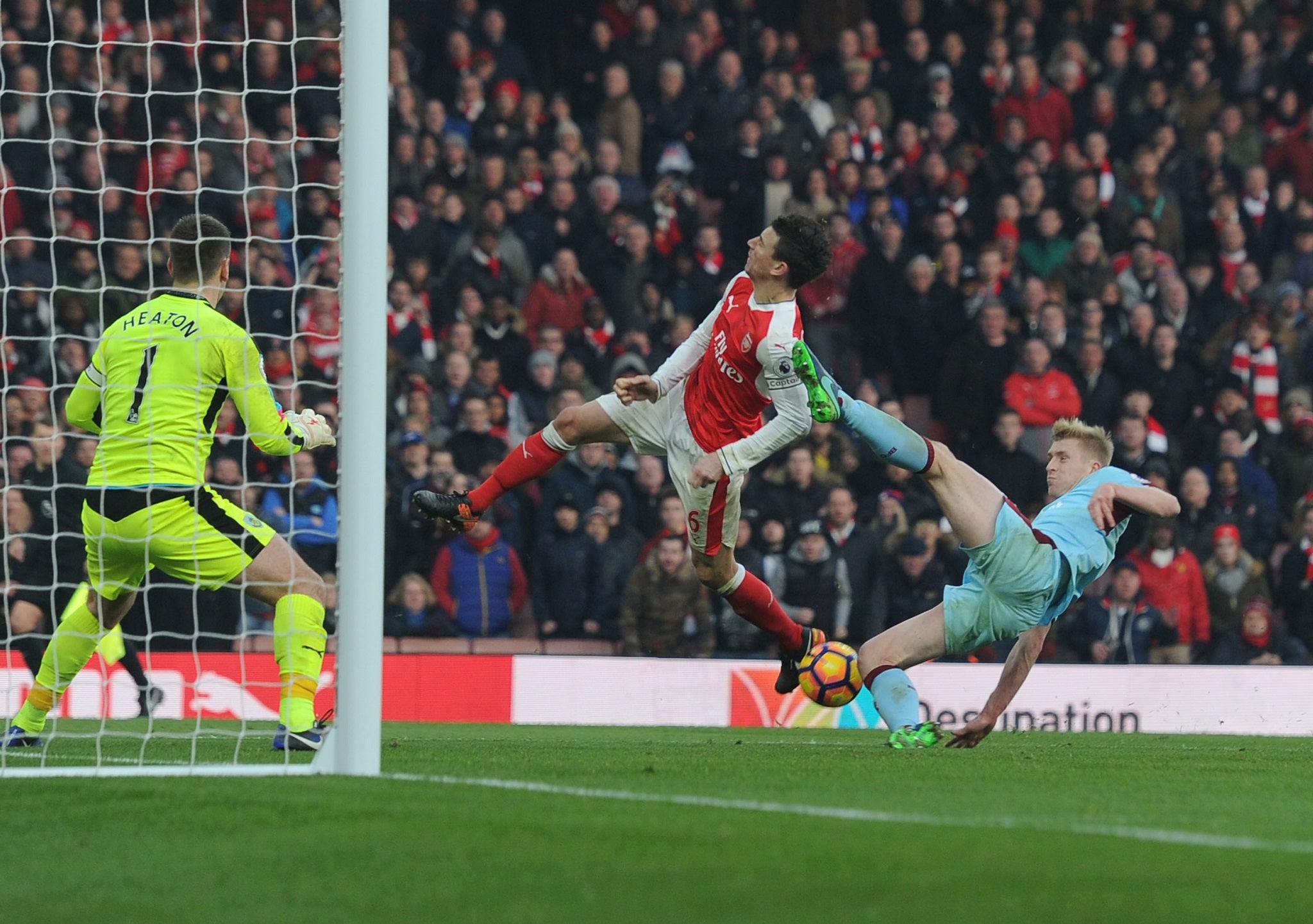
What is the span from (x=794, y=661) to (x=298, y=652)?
2.66 meters

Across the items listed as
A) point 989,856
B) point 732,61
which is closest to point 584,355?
point 732,61

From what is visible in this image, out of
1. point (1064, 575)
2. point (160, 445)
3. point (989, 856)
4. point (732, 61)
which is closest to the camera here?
point (989, 856)

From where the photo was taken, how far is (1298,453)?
1438 centimetres

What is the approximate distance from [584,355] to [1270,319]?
6.02 m

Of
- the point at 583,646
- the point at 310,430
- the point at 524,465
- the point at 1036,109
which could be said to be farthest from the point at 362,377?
the point at 1036,109

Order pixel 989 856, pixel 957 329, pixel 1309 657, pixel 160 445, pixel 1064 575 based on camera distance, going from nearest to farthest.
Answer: pixel 989 856
pixel 160 445
pixel 1064 575
pixel 1309 657
pixel 957 329

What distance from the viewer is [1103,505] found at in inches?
308

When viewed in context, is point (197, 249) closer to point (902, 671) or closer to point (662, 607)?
point (902, 671)

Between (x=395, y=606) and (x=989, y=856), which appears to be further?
(x=395, y=606)

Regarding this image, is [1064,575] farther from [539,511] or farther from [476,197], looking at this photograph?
[476,197]

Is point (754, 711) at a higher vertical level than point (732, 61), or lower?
lower

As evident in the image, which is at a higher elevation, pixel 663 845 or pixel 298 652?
pixel 298 652

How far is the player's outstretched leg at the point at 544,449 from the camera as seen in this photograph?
8.52 metres

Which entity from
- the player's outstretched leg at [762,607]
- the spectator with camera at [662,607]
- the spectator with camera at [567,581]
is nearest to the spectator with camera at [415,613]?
the spectator with camera at [567,581]
